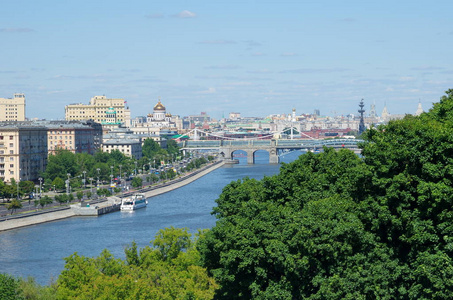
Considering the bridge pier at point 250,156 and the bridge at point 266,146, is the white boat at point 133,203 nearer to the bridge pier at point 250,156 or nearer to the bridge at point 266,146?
the bridge pier at point 250,156

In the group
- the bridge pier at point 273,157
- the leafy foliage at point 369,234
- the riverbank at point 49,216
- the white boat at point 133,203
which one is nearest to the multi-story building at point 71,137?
the riverbank at point 49,216

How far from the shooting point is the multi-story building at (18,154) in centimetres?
8044

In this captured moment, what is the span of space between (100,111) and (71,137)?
63928 millimetres

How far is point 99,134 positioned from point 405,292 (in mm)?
110698

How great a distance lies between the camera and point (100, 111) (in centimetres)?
17700

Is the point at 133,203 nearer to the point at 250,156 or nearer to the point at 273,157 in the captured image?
the point at 250,156

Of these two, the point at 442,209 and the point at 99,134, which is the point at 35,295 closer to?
the point at 442,209

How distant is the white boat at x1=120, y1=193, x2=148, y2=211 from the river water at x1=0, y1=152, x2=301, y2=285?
737 millimetres

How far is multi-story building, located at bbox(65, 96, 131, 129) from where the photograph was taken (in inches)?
6821

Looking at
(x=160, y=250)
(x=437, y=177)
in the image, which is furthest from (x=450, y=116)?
(x=160, y=250)

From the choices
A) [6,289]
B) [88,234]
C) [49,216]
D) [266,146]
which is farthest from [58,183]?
[266,146]

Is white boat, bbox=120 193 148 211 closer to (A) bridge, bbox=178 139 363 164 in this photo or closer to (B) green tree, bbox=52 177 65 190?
(B) green tree, bbox=52 177 65 190

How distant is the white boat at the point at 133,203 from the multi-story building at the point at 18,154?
1296 cm

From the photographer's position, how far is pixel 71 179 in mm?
84125
